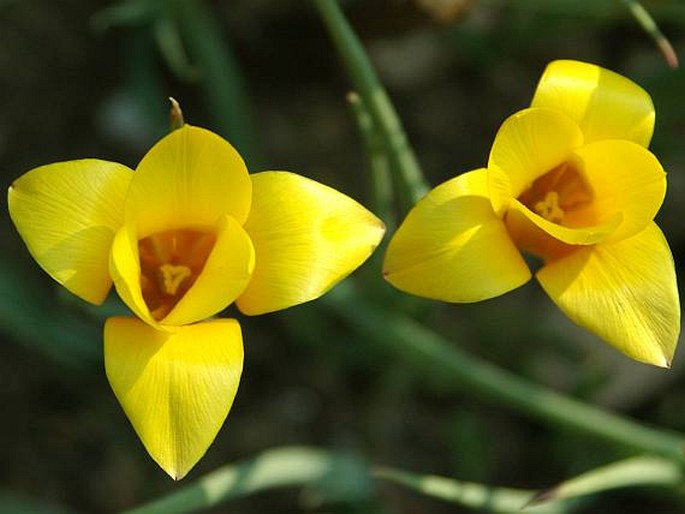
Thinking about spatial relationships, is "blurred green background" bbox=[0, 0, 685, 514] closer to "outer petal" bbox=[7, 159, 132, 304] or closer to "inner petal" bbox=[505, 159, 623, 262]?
"inner petal" bbox=[505, 159, 623, 262]

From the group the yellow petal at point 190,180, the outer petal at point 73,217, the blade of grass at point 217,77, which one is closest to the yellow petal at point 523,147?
the yellow petal at point 190,180

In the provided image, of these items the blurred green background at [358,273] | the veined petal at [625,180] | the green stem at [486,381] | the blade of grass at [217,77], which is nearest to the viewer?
the veined petal at [625,180]

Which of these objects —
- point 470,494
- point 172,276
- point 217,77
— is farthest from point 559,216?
point 217,77

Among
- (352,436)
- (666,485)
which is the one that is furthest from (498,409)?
(666,485)

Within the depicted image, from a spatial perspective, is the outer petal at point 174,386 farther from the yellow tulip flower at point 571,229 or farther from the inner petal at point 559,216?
the inner petal at point 559,216

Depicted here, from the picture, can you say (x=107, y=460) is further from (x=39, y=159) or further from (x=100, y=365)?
(x=39, y=159)

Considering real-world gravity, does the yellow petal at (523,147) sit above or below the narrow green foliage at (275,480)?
above

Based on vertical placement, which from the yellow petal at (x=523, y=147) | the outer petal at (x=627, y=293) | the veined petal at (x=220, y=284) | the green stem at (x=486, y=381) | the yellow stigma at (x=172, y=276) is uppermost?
the yellow petal at (x=523, y=147)

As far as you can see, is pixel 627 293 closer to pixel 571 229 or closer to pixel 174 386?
pixel 571 229

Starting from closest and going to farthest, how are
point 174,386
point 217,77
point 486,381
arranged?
point 174,386
point 486,381
point 217,77
